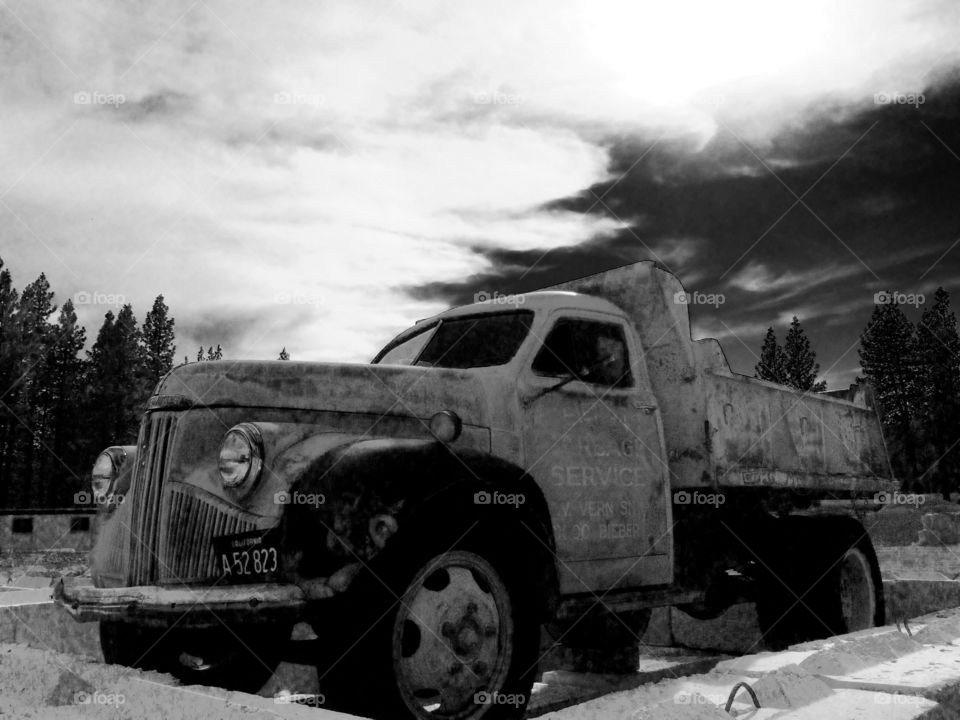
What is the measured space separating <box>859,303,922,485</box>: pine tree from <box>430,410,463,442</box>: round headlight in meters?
66.5

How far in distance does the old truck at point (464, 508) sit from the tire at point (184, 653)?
1 cm

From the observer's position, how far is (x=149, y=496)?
4.16m

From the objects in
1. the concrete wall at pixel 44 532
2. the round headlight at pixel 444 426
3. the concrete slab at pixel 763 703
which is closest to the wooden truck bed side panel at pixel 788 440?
the round headlight at pixel 444 426

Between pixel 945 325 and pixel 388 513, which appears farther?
pixel 945 325

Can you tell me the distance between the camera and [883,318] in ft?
211

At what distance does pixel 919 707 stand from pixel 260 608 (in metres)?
2.46

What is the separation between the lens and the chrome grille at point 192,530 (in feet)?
12.5

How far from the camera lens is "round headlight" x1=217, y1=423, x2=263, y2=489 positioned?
12.3 feet

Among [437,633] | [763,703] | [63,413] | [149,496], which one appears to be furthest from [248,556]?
[63,413]

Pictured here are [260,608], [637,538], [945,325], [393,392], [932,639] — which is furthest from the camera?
[945,325]

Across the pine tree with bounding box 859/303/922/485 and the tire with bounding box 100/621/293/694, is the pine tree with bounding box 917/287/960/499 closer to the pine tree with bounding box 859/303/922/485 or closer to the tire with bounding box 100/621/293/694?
the pine tree with bounding box 859/303/922/485

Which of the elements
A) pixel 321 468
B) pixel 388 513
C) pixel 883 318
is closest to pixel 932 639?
pixel 388 513

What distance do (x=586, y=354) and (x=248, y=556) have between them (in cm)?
258

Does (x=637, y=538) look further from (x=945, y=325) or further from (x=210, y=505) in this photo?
(x=945, y=325)
